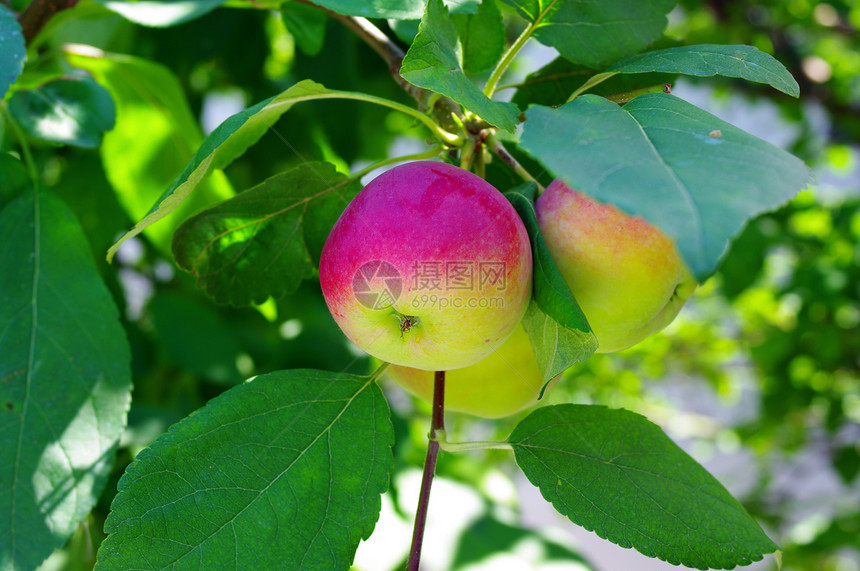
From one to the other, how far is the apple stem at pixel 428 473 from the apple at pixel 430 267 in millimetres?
44

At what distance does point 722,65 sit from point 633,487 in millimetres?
281

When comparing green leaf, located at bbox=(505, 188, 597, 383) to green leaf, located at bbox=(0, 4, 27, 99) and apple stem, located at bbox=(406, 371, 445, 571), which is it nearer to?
apple stem, located at bbox=(406, 371, 445, 571)

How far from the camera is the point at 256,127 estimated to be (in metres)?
0.54

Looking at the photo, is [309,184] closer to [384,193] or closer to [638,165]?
[384,193]

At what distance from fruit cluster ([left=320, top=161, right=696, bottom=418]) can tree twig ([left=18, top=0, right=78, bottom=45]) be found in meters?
0.45

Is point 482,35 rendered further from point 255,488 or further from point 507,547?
point 507,547

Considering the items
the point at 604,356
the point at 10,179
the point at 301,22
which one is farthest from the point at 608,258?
the point at 604,356

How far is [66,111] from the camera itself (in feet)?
2.09

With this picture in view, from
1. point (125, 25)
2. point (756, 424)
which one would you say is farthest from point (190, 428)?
point (756, 424)

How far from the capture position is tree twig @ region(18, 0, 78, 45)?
699 mm

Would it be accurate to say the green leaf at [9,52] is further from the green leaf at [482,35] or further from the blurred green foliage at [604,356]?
the green leaf at [482,35]

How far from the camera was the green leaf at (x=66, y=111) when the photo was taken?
2.04 ft

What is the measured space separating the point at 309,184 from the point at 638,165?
1.01 ft

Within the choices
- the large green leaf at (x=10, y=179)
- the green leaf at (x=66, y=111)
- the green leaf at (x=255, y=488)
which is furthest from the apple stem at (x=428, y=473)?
the large green leaf at (x=10, y=179)
